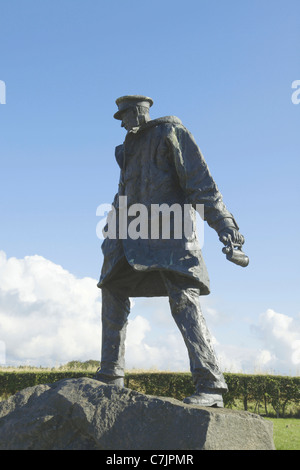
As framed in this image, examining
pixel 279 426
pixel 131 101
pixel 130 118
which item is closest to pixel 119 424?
pixel 130 118

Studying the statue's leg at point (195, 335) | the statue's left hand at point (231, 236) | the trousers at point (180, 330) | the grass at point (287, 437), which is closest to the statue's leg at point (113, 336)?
the trousers at point (180, 330)

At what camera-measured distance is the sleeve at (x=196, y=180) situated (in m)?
4.28

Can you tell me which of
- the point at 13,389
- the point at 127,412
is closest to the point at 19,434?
the point at 127,412

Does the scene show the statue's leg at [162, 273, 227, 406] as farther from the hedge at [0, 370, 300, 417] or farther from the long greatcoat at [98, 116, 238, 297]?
the hedge at [0, 370, 300, 417]

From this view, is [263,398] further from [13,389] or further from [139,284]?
[139,284]

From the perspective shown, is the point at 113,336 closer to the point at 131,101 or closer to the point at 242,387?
the point at 131,101

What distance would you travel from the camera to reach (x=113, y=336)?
14.7 ft

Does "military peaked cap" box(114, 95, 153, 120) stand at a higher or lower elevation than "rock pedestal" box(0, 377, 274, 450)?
higher

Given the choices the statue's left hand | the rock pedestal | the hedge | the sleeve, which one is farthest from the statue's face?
the hedge

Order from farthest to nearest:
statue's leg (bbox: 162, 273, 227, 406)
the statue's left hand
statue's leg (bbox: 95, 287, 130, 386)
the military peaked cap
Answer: the military peaked cap
statue's leg (bbox: 95, 287, 130, 386)
the statue's left hand
statue's leg (bbox: 162, 273, 227, 406)

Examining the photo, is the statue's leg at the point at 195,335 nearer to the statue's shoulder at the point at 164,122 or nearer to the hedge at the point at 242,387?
the statue's shoulder at the point at 164,122

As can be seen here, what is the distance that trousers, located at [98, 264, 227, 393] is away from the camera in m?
3.88

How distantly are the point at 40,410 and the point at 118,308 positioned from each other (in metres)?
1.24

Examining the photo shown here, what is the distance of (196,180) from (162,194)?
33cm
